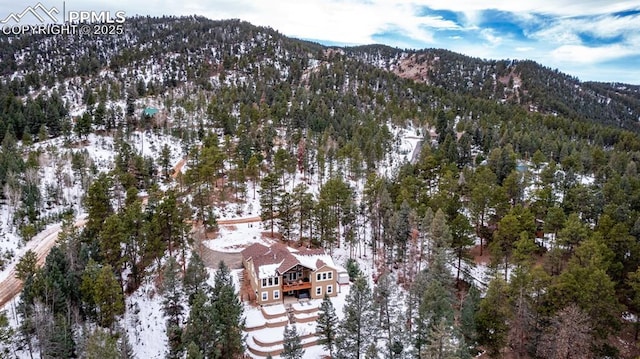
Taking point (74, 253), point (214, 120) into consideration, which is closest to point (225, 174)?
point (214, 120)

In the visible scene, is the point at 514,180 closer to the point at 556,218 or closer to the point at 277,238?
the point at 556,218

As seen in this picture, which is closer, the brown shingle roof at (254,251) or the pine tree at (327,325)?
the pine tree at (327,325)

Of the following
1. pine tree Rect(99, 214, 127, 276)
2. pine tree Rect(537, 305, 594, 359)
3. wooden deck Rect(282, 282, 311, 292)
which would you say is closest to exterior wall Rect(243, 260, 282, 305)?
wooden deck Rect(282, 282, 311, 292)

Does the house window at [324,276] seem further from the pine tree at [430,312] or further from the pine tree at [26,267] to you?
the pine tree at [26,267]

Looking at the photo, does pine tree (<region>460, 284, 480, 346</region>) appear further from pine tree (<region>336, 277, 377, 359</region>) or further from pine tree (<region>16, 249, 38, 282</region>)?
pine tree (<region>16, 249, 38, 282</region>)

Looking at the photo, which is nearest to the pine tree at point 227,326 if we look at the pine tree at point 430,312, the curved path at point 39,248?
the pine tree at point 430,312
